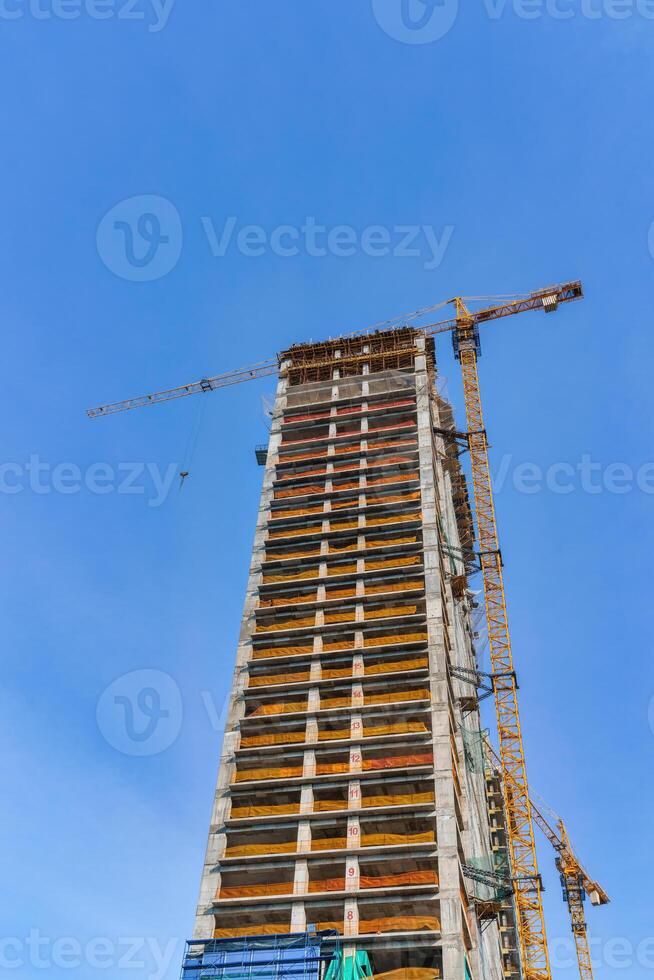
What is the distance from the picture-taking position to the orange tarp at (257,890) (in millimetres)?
70562

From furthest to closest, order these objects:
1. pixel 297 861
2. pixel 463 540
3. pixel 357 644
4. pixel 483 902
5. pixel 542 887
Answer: pixel 463 540, pixel 542 887, pixel 357 644, pixel 483 902, pixel 297 861

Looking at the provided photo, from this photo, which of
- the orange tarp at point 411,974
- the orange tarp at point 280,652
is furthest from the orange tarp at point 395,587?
the orange tarp at point 411,974

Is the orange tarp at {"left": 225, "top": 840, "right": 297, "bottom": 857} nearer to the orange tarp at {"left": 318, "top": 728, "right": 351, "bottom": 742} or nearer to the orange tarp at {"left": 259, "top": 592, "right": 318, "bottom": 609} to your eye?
the orange tarp at {"left": 318, "top": 728, "right": 351, "bottom": 742}

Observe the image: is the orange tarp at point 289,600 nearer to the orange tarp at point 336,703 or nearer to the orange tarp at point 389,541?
the orange tarp at point 389,541

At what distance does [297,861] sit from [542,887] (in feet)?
100

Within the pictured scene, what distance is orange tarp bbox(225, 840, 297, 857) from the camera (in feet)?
239

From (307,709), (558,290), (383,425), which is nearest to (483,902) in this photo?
(307,709)

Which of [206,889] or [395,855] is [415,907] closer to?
[395,855]

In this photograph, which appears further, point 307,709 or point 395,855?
point 307,709

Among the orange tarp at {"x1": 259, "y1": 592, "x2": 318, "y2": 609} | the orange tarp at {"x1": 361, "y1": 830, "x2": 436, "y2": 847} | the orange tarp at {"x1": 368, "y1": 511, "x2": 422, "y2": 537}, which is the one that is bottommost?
the orange tarp at {"x1": 361, "y1": 830, "x2": 436, "y2": 847}

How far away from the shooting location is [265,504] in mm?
100125

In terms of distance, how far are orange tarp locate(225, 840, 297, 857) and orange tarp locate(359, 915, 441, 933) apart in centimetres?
802

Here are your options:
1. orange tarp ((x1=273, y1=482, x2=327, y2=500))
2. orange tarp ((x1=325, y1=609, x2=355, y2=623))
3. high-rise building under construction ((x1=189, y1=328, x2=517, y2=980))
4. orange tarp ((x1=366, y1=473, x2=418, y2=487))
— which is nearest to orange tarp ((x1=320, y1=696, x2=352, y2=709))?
high-rise building under construction ((x1=189, y1=328, x2=517, y2=980))

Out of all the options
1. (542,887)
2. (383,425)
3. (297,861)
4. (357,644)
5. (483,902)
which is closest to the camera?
(297,861)
